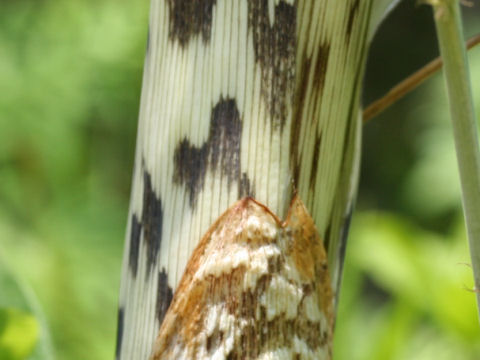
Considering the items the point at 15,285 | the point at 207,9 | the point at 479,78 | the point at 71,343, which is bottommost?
the point at 71,343

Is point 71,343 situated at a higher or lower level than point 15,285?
lower

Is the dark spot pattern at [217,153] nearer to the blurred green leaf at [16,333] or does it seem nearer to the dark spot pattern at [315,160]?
the dark spot pattern at [315,160]

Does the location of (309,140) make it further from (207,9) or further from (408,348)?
(408,348)

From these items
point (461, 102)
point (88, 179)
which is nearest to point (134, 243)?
point (461, 102)

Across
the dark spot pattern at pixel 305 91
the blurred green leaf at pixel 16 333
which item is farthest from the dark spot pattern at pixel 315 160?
the blurred green leaf at pixel 16 333

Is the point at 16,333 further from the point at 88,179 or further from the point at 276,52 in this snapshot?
the point at 88,179

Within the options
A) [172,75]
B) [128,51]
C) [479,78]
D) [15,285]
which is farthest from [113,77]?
[172,75]

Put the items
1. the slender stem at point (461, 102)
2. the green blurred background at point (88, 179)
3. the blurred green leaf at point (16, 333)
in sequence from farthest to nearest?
the green blurred background at point (88, 179) < the blurred green leaf at point (16, 333) < the slender stem at point (461, 102)
